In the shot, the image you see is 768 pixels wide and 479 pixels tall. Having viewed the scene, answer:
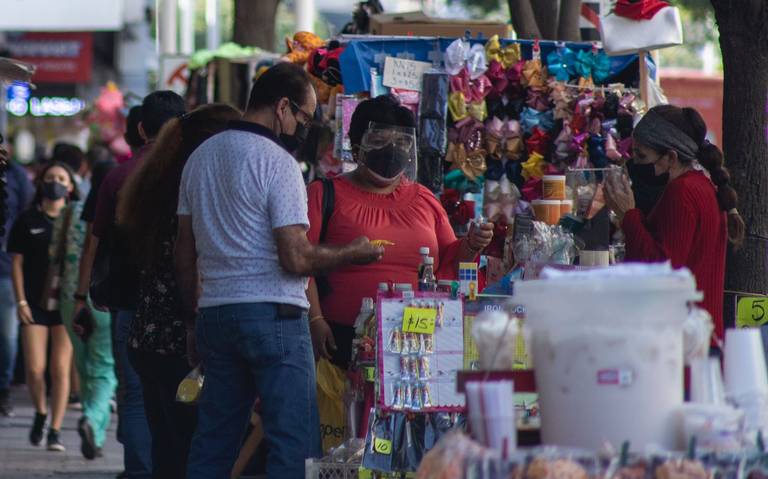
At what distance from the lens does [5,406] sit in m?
12.0

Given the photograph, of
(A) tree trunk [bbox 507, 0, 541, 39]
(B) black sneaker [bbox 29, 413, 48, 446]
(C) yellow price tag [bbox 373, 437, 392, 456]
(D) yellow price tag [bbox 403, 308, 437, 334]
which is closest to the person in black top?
(B) black sneaker [bbox 29, 413, 48, 446]

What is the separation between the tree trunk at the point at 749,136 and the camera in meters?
6.71

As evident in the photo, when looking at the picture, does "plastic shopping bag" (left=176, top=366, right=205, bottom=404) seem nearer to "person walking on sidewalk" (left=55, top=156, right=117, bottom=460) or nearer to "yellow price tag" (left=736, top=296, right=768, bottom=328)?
"yellow price tag" (left=736, top=296, right=768, bottom=328)

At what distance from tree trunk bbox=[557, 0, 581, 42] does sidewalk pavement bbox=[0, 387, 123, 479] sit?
4.31 meters

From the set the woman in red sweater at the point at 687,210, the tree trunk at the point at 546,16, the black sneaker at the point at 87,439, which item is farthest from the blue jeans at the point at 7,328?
the woman in red sweater at the point at 687,210

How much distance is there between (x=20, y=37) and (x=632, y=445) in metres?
33.2

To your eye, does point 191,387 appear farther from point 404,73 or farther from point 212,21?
point 212,21

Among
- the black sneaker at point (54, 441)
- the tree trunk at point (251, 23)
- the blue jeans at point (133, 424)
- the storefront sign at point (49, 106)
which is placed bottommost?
the black sneaker at point (54, 441)

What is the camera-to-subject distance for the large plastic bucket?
352 cm

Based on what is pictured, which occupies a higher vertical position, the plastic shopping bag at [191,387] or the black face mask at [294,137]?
the black face mask at [294,137]

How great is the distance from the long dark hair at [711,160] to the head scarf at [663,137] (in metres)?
0.02

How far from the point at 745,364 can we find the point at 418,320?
85.5 inches

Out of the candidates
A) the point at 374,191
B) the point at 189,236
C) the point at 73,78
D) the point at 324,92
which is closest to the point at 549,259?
the point at 374,191

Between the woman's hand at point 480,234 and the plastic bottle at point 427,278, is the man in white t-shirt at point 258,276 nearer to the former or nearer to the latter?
the plastic bottle at point 427,278
